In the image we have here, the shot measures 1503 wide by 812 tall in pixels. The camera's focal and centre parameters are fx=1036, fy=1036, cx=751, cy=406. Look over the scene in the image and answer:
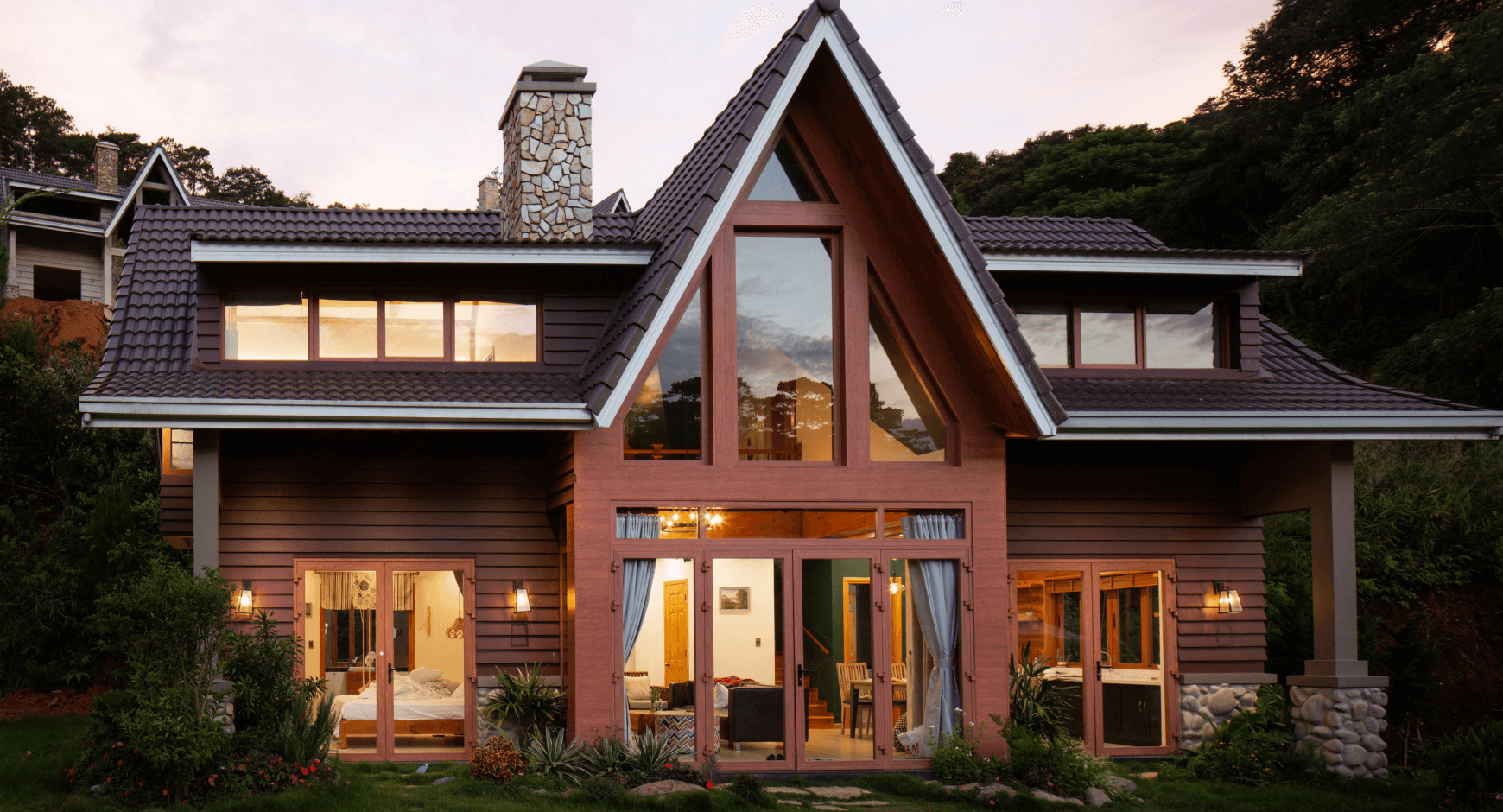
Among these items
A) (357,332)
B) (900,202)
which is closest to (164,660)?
(357,332)

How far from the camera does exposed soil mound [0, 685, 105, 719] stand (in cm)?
1302

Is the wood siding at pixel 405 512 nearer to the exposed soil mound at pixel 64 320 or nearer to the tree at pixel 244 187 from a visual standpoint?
the exposed soil mound at pixel 64 320

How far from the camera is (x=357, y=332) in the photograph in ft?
34.4

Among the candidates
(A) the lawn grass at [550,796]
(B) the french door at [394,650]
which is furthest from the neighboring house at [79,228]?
(B) the french door at [394,650]

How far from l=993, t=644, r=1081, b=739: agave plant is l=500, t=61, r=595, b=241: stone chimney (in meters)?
6.31

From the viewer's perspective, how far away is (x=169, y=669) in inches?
303

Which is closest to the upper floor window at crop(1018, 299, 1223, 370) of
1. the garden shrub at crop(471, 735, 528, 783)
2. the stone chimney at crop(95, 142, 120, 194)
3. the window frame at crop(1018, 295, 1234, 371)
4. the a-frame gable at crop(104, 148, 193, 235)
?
the window frame at crop(1018, 295, 1234, 371)

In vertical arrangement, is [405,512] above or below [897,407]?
below

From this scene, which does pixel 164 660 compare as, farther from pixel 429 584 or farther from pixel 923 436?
pixel 923 436

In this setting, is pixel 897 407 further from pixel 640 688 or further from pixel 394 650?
pixel 394 650

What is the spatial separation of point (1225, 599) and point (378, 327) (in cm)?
921

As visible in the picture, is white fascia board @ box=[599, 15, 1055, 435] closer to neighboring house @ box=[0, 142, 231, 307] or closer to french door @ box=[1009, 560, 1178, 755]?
french door @ box=[1009, 560, 1178, 755]

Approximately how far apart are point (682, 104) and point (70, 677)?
3616cm

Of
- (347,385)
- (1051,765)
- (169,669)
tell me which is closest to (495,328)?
(347,385)
